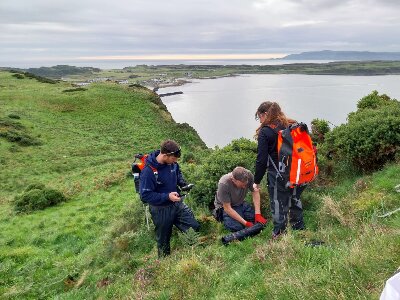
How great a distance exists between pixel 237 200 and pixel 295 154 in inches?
94.4

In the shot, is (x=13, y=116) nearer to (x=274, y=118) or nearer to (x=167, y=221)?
(x=167, y=221)

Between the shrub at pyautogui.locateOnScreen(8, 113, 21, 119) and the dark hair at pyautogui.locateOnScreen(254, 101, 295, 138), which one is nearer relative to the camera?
the dark hair at pyautogui.locateOnScreen(254, 101, 295, 138)

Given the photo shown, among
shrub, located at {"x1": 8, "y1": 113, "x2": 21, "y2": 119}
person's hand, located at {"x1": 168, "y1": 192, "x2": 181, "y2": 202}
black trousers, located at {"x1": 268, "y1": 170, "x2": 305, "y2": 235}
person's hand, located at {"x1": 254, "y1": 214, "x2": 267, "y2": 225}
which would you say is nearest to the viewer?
black trousers, located at {"x1": 268, "y1": 170, "x2": 305, "y2": 235}

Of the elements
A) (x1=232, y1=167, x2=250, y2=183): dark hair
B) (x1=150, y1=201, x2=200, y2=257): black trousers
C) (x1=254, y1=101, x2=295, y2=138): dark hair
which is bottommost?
(x1=150, y1=201, x2=200, y2=257): black trousers

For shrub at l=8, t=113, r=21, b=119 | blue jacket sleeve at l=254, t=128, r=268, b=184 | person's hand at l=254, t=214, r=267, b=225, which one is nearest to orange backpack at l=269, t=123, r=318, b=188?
blue jacket sleeve at l=254, t=128, r=268, b=184

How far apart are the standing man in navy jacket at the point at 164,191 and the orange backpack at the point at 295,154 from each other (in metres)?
1.98

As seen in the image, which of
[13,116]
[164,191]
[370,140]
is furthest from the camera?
[13,116]

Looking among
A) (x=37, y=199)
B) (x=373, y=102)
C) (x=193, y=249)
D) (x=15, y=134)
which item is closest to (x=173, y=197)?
(x=193, y=249)

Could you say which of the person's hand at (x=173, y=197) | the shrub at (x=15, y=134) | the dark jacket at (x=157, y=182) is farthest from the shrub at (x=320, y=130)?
the shrub at (x=15, y=134)

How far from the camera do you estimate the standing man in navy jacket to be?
780 cm

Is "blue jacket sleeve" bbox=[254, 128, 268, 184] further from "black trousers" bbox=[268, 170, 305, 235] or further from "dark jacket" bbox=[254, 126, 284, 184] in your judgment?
"black trousers" bbox=[268, 170, 305, 235]

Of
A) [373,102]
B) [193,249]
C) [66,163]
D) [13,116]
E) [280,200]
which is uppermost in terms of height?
[373,102]

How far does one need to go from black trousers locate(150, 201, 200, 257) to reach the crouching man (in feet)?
2.68

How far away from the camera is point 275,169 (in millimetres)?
7500
